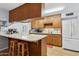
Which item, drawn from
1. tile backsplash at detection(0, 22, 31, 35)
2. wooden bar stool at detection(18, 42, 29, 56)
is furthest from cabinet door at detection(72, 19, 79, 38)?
wooden bar stool at detection(18, 42, 29, 56)

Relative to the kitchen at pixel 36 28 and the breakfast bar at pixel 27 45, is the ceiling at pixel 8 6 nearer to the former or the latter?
the kitchen at pixel 36 28

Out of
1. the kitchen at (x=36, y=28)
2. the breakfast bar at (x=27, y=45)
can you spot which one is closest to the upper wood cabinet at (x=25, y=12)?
the kitchen at (x=36, y=28)

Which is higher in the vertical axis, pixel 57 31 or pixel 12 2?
pixel 12 2

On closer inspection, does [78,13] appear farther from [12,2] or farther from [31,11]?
[12,2]

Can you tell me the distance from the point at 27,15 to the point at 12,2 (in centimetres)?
43

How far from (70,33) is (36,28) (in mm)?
897

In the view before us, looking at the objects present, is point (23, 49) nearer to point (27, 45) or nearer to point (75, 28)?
point (27, 45)

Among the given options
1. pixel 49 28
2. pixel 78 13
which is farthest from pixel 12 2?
pixel 78 13

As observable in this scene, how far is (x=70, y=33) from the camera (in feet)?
9.77

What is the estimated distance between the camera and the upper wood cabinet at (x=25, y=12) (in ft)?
8.16

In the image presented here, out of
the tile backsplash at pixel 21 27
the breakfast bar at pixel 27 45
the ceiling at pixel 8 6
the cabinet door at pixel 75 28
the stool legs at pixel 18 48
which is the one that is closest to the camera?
the ceiling at pixel 8 6

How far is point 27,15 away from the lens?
260 centimetres

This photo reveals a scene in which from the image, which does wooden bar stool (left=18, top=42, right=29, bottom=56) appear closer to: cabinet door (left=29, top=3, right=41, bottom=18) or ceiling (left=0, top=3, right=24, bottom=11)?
cabinet door (left=29, top=3, right=41, bottom=18)

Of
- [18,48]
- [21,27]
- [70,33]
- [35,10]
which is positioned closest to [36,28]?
[21,27]
